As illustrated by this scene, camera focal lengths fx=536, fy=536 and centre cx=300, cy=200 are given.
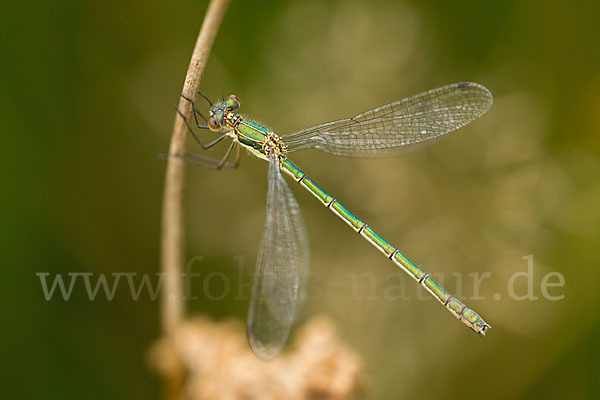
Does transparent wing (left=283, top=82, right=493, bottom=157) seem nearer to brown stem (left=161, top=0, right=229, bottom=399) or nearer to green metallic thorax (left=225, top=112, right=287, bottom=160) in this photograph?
green metallic thorax (left=225, top=112, right=287, bottom=160)

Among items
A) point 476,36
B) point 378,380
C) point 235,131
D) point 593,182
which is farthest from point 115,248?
point 593,182

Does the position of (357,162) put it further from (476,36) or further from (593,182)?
(593,182)

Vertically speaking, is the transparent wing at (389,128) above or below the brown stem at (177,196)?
above

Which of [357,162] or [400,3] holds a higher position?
[400,3]

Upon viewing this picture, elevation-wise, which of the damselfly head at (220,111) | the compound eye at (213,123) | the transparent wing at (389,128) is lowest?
the compound eye at (213,123)

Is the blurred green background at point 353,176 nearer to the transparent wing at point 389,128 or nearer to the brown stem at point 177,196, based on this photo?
the transparent wing at point 389,128

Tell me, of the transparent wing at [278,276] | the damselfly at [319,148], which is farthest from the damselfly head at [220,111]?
the transparent wing at [278,276]

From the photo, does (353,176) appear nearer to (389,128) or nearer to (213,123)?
(389,128)
